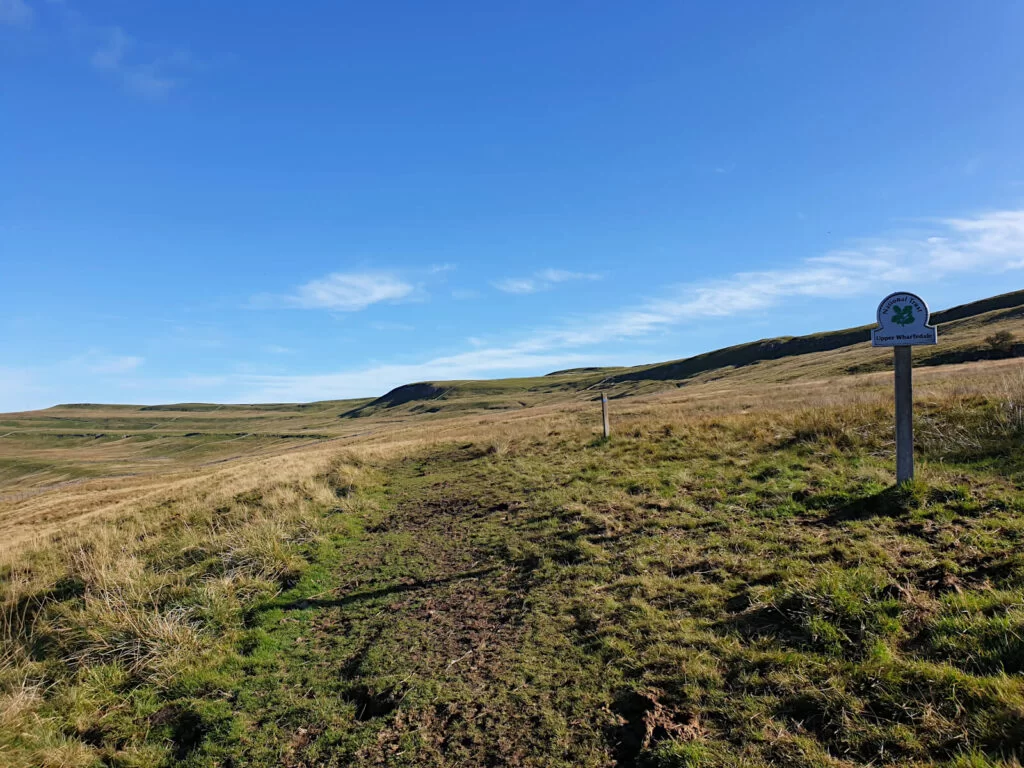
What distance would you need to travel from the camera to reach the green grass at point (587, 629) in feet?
14.4

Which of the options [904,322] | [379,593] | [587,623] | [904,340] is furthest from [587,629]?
[904,322]

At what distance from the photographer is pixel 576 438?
63.9 ft

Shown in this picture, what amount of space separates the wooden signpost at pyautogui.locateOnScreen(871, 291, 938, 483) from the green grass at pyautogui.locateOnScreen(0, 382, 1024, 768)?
47cm

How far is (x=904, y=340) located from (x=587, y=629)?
672cm

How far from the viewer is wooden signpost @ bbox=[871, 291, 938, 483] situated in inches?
332

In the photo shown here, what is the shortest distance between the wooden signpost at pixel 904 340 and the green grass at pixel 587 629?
0.47 meters

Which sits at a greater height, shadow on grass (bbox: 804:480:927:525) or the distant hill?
the distant hill

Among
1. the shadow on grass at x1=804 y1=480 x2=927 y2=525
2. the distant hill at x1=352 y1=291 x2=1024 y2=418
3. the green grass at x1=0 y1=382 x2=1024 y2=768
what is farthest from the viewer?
the distant hill at x1=352 y1=291 x2=1024 y2=418

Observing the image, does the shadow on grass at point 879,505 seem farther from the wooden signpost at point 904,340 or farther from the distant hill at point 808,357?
the distant hill at point 808,357

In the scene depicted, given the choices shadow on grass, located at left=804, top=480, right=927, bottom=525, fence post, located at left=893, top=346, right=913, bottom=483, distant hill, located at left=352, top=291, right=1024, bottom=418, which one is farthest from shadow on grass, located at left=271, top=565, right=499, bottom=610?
distant hill, located at left=352, top=291, right=1024, bottom=418

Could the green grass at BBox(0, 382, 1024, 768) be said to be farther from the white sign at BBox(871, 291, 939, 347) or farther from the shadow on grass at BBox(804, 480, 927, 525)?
the white sign at BBox(871, 291, 939, 347)

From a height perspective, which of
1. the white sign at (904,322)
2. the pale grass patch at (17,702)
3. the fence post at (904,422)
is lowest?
the pale grass patch at (17,702)

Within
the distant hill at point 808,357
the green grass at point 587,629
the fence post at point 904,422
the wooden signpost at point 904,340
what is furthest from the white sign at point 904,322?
the distant hill at point 808,357

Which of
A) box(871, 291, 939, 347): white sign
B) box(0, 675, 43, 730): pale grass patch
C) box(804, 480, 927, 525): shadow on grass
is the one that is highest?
box(871, 291, 939, 347): white sign
